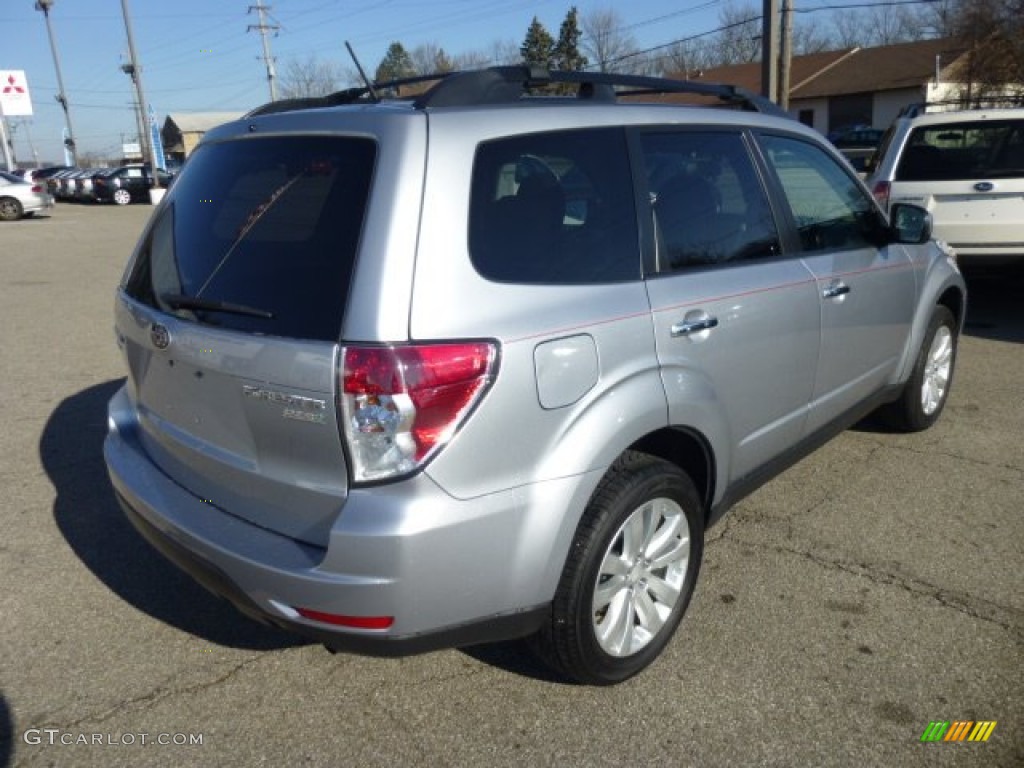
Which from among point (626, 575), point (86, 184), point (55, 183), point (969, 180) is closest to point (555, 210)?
point (626, 575)

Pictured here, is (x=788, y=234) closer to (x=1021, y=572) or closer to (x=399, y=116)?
(x=1021, y=572)

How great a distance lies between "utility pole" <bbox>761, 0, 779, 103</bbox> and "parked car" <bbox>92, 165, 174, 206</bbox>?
23323 mm

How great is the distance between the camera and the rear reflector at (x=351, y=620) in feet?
6.96

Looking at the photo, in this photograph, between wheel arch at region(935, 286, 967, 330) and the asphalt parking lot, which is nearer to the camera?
the asphalt parking lot

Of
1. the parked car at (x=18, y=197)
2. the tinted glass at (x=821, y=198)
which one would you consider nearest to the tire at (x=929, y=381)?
the tinted glass at (x=821, y=198)

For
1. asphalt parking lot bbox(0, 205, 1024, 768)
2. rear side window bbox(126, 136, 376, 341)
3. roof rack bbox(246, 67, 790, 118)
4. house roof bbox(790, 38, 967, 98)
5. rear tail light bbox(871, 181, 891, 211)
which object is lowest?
asphalt parking lot bbox(0, 205, 1024, 768)

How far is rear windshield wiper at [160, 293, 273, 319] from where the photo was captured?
7.39ft

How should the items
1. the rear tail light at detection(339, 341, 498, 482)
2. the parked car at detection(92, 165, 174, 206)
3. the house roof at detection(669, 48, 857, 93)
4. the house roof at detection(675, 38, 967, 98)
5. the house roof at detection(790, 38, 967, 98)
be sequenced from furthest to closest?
the house roof at detection(669, 48, 857, 93), the house roof at detection(675, 38, 967, 98), the house roof at detection(790, 38, 967, 98), the parked car at detection(92, 165, 174, 206), the rear tail light at detection(339, 341, 498, 482)

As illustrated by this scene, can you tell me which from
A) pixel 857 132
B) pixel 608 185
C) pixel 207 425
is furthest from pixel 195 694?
pixel 857 132

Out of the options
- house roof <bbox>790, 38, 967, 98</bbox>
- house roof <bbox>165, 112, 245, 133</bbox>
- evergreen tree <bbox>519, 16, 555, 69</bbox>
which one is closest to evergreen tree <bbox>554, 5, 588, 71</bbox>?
evergreen tree <bbox>519, 16, 555, 69</bbox>

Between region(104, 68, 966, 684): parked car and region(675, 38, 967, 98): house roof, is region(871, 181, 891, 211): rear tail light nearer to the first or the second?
region(104, 68, 966, 684): parked car

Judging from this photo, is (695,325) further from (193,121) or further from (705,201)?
(193,121)

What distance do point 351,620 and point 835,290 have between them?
2.45m

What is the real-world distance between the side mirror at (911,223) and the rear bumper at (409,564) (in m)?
2.72
